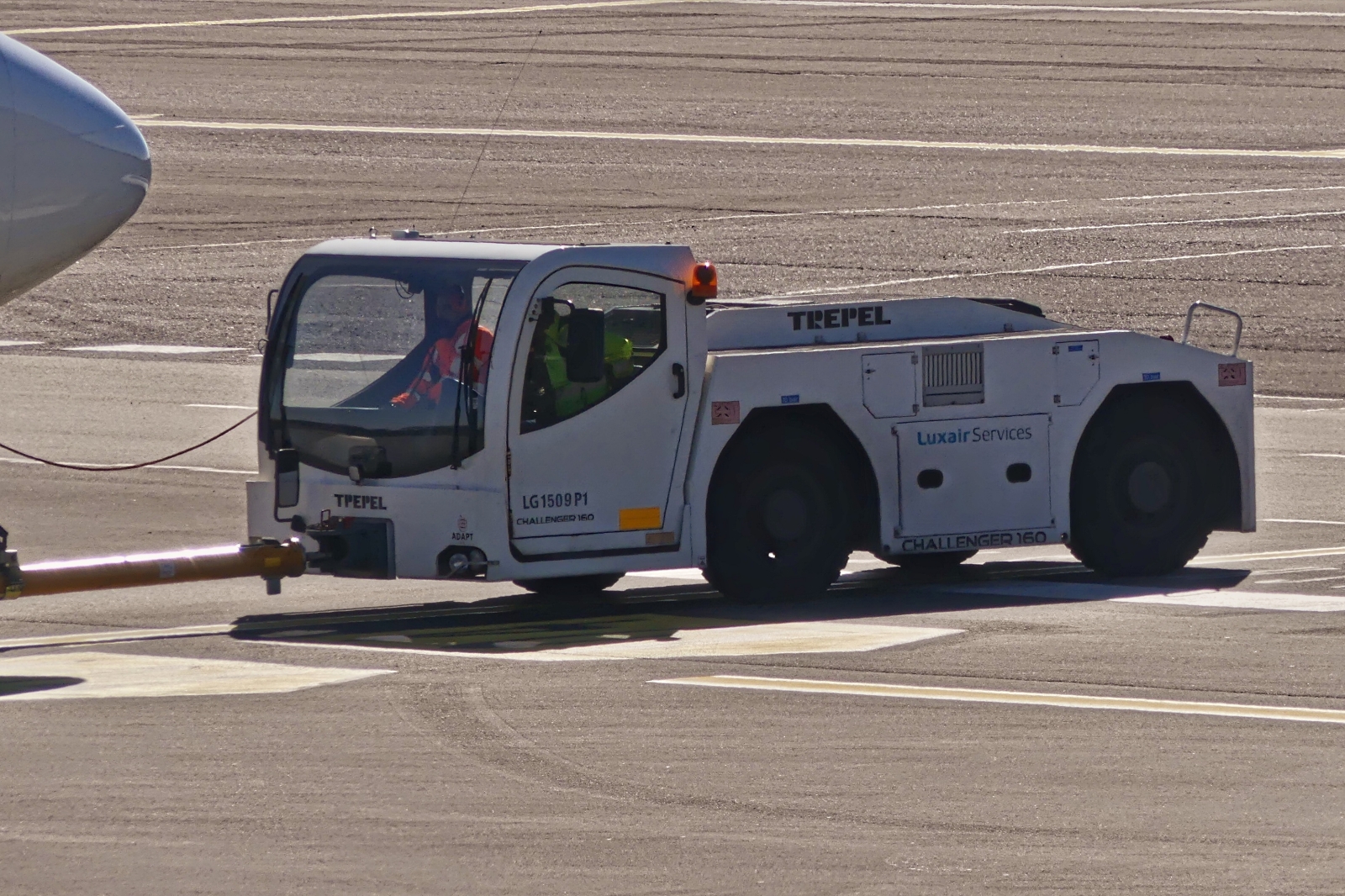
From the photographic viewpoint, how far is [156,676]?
12289mm

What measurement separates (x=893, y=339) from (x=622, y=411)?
2.02m

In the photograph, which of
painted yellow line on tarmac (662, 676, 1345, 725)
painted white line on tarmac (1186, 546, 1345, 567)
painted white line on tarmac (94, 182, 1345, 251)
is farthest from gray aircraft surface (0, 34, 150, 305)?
painted white line on tarmac (94, 182, 1345, 251)

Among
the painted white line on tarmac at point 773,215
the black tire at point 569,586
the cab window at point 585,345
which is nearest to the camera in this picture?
the cab window at point 585,345

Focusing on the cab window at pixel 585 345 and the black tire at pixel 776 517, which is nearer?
the cab window at pixel 585 345

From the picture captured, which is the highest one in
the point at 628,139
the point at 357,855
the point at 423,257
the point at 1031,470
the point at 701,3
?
the point at 701,3

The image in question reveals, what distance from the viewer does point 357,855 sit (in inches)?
345

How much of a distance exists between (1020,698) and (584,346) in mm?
3493

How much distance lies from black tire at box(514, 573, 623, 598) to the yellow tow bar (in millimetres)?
2125

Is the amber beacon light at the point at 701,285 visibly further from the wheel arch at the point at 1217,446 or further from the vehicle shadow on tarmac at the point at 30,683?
the vehicle shadow on tarmac at the point at 30,683

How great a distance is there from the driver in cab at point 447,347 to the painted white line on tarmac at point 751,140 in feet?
99.9

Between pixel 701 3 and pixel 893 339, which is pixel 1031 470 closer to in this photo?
pixel 893 339

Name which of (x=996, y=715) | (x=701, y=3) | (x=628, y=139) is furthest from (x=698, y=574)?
(x=701, y=3)

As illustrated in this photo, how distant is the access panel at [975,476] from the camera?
15062mm

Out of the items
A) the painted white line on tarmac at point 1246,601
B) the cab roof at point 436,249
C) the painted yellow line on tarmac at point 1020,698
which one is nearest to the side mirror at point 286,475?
the cab roof at point 436,249
